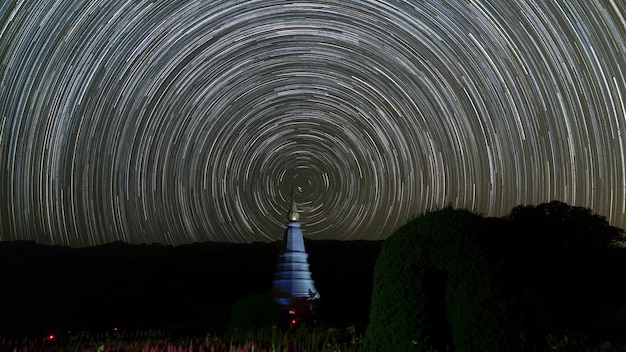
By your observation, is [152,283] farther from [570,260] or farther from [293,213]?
[570,260]

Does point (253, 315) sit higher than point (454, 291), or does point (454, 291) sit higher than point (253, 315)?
point (253, 315)

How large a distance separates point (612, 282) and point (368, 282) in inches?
650

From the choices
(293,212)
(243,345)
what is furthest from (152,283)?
(243,345)

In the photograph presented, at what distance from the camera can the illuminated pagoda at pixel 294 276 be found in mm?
36594

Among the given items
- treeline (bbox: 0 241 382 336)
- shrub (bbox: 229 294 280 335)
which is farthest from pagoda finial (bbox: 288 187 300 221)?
shrub (bbox: 229 294 280 335)

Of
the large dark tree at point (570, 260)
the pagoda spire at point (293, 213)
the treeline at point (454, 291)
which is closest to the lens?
the treeline at point (454, 291)

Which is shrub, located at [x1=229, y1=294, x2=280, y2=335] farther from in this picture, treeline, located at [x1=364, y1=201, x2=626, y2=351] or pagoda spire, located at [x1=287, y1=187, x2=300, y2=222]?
pagoda spire, located at [x1=287, y1=187, x2=300, y2=222]

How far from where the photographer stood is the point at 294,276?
3750 cm

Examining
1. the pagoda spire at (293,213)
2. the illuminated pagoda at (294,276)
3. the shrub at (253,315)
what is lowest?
the shrub at (253,315)

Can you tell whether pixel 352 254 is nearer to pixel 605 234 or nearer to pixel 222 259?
pixel 222 259

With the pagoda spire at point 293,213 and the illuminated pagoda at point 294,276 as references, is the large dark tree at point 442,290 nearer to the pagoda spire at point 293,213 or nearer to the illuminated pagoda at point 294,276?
the illuminated pagoda at point 294,276

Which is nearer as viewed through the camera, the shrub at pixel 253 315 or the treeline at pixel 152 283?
the shrub at pixel 253 315

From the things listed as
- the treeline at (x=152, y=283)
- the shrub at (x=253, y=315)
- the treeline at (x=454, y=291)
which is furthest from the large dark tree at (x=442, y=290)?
the treeline at (x=152, y=283)

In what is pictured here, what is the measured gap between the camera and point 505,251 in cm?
938
